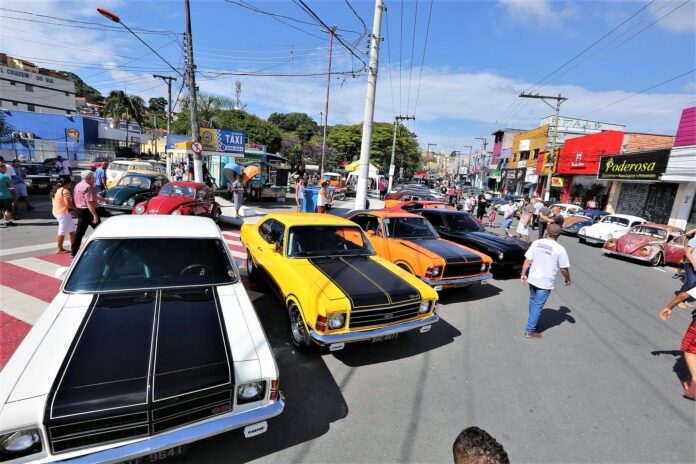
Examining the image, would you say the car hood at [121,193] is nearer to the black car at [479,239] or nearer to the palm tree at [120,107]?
the black car at [479,239]

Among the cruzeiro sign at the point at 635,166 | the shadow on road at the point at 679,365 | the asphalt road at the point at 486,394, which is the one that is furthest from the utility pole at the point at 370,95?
the cruzeiro sign at the point at 635,166

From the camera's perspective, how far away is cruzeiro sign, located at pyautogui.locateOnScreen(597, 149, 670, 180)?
18.3 metres

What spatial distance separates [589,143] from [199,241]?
31706mm

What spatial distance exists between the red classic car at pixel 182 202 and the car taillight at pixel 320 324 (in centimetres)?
785

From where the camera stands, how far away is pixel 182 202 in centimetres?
1023

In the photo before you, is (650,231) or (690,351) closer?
(690,351)

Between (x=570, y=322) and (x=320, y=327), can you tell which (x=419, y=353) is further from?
(x=570, y=322)

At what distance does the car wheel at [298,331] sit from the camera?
13.3 ft

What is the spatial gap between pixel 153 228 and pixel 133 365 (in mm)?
1982

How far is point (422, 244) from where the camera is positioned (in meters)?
6.61

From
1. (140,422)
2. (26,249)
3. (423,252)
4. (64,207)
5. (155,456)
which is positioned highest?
(64,207)

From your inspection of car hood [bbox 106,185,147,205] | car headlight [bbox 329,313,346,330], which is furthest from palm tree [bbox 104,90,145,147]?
car headlight [bbox 329,313,346,330]

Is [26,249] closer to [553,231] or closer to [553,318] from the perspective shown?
[553,231]

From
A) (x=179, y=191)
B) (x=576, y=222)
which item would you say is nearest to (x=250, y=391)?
(x=179, y=191)
